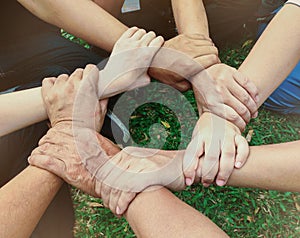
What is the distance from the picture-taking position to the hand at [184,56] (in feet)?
4.72

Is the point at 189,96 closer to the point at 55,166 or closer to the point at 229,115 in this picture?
the point at 229,115

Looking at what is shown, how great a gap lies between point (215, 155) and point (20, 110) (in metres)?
0.62

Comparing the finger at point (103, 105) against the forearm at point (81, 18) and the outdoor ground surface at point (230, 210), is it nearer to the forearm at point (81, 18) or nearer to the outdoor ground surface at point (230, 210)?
the forearm at point (81, 18)

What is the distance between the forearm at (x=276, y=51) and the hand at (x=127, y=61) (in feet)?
1.05

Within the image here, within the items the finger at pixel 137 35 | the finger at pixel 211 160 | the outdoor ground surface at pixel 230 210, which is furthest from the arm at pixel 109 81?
the outdoor ground surface at pixel 230 210

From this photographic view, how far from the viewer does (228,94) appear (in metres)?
1.37

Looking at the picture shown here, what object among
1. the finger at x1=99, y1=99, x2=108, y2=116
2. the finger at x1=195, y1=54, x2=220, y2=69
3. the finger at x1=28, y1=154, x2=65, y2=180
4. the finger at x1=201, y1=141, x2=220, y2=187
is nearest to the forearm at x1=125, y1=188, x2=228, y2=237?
the finger at x1=201, y1=141, x2=220, y2=187

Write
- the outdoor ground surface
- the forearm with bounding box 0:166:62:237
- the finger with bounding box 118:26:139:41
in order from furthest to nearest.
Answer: the outdoor ground surface, the finger with bounding box 118:26:139:41, the forearm with bounding box 0:166:62:237

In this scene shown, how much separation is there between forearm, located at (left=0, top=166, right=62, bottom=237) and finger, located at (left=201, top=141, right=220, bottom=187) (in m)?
0.45

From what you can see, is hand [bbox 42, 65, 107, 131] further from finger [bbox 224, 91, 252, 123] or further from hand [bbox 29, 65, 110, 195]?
finger [bbox 224, 91, 252, 123]

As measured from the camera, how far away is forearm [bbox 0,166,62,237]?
3.58 ft

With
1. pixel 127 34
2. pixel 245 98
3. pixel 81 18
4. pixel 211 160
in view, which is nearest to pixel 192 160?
pixel 211 160

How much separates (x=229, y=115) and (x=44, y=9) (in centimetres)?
74

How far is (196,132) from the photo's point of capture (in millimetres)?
1365
